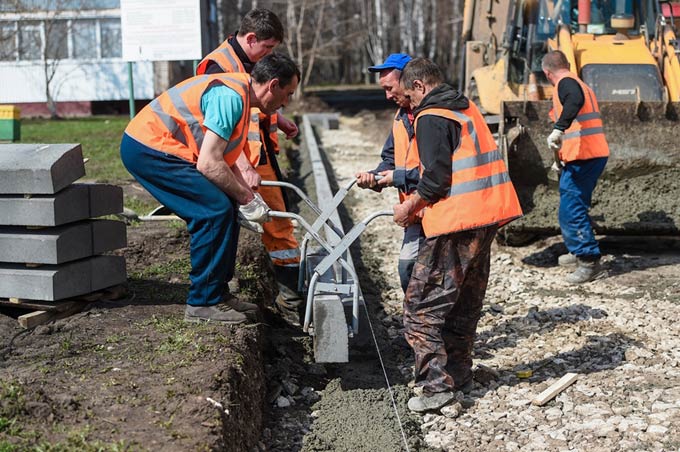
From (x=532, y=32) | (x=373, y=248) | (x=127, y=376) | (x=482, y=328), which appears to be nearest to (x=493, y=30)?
(x=532, y=32)

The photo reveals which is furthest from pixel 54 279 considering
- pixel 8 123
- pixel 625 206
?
pixel 8 123

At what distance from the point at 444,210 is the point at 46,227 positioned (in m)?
2.45

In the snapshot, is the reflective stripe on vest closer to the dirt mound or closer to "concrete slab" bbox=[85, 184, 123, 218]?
the dirt mound

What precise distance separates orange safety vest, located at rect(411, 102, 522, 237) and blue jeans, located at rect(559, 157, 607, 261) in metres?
3.11

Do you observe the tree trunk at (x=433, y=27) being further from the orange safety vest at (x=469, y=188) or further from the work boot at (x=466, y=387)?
the orange safety vest at (x=469, y=188)

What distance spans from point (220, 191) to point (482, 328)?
2.41 meters

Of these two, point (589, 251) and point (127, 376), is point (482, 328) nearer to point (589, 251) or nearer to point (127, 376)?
point (589, 251)

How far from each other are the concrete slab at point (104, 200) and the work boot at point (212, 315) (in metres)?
0.91

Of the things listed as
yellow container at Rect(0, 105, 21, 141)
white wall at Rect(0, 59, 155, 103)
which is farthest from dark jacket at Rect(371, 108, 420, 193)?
white wall at Rect(0, 59, 155, 103)

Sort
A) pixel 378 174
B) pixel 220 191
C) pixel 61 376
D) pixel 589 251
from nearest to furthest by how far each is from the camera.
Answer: pixel 61 376
pixel 220 191
pixel 378 174
pixel 589 251

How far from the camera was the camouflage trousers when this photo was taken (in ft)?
16.2

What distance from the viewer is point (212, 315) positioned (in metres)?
5.38

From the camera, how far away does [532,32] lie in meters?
10.9

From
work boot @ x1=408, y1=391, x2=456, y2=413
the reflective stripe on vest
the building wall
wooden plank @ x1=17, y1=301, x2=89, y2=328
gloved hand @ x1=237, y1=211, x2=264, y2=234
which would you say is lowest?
work boot @ x1=408, y1=391, x2=456, y2=413
